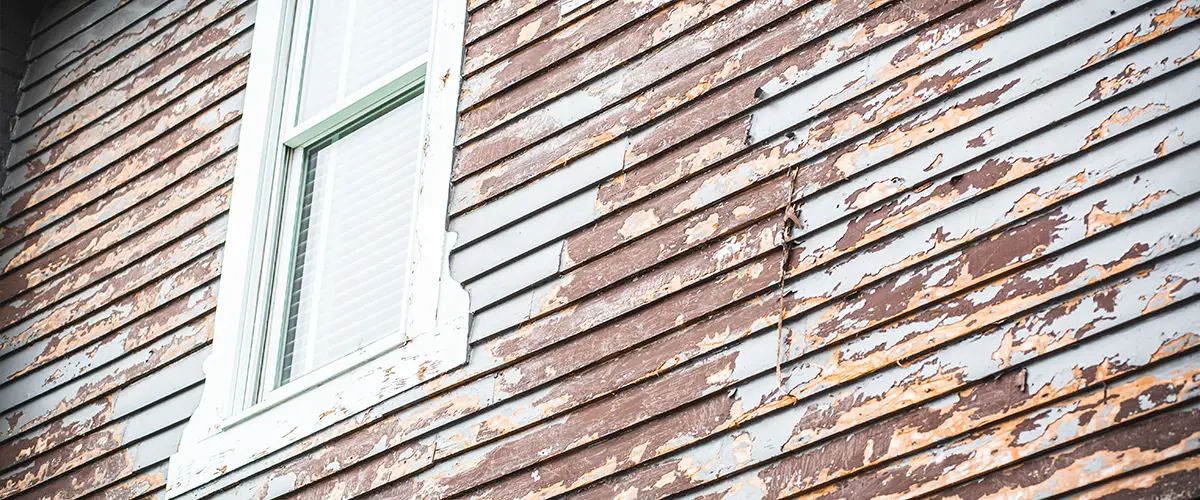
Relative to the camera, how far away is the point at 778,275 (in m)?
4.03

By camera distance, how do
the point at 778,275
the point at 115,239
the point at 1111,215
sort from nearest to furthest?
the point at 1111,215, the point at 778,275, the point at 115,239

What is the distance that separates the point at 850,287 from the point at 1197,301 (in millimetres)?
863

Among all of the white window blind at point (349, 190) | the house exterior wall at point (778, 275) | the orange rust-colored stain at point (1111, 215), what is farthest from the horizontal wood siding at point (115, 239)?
the orange rust-colored stain at point (1111, 215)

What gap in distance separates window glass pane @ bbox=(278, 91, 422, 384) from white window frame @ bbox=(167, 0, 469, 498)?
3.6 inches

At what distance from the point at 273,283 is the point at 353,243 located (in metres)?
0.37

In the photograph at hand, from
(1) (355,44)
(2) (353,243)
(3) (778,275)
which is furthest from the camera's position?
(1) (355,44)

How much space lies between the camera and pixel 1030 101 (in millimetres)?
3762

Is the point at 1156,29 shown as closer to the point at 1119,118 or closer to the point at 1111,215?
the point at 1119,118

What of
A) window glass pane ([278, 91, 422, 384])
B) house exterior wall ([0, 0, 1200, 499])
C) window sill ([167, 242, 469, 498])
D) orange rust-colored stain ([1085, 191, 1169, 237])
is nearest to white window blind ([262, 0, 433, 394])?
window glass pane ([278, 91, 422, 384])

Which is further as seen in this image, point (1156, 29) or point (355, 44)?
point (355, 44)

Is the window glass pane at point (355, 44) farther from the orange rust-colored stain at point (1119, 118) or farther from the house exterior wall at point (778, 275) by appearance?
the orange rust-colored stain at point (1119, 118)

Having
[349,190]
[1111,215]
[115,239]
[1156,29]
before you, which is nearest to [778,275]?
[1111,215]

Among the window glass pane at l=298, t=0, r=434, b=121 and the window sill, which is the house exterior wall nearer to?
the window sill

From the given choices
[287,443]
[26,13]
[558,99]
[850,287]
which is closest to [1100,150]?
[850,287]
